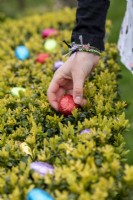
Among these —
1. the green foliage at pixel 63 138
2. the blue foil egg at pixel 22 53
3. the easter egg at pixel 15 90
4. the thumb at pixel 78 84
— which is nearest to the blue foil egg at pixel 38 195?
the green foliage at pixel 63 138

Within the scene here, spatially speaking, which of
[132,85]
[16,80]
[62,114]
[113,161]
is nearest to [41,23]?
[16,80]

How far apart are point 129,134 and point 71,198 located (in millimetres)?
929

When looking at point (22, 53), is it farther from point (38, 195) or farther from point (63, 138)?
point (38, 195)

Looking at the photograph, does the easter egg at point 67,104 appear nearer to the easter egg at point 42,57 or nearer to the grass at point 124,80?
the grass at point 124,80

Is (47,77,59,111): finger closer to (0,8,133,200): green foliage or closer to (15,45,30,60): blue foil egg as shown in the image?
(0,8,133,200): green foliage

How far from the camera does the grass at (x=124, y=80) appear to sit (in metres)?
3.04

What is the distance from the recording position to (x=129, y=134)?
3072 millimetres

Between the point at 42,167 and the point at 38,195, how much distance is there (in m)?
0.29

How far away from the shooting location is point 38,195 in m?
2.29

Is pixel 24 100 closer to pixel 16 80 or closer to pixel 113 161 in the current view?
pixel 16 80

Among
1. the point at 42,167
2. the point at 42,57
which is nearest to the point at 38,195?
the point at 42,167

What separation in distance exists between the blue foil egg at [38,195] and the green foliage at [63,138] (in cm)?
5

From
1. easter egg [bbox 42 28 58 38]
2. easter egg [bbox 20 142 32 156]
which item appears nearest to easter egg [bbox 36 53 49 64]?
easter egg [bbox 42 28 58 38]

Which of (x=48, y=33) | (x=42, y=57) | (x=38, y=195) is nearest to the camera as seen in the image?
(x=38, y=195)
